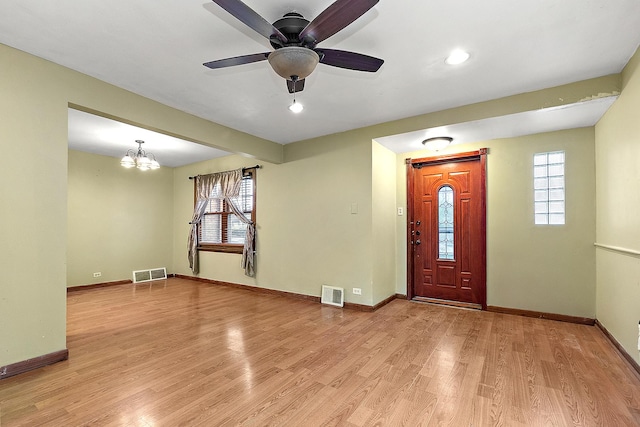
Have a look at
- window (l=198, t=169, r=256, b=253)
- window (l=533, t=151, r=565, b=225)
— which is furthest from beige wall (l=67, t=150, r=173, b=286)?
window (l=533, t=151, r=565, b=225)

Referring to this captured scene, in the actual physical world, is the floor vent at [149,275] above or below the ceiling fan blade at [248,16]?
below

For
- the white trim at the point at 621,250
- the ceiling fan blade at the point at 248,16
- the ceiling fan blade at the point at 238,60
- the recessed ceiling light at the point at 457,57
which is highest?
the recessed ceiling light at the point at 457,57

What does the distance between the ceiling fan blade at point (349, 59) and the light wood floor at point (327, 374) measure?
2.37 metres

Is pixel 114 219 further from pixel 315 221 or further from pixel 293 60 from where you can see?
pixel 293 60

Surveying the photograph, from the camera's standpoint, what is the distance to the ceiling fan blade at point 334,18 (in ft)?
4.86

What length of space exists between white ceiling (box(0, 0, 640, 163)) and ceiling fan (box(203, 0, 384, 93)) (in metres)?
0.22

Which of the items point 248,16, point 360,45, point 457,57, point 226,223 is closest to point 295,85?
point 360,45

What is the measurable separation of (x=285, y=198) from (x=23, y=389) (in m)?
3.71

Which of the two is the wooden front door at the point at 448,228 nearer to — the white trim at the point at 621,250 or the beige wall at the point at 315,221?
the beige wall at the point at 315,221

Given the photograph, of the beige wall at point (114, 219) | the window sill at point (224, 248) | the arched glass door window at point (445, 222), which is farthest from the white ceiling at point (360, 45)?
the beige wall at point (114, 219)

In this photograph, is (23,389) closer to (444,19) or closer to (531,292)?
(444,19)

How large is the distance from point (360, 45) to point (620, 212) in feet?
9.43

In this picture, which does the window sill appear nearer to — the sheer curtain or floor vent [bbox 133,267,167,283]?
the sheer curtain

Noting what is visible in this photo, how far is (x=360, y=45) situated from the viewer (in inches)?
90.7
